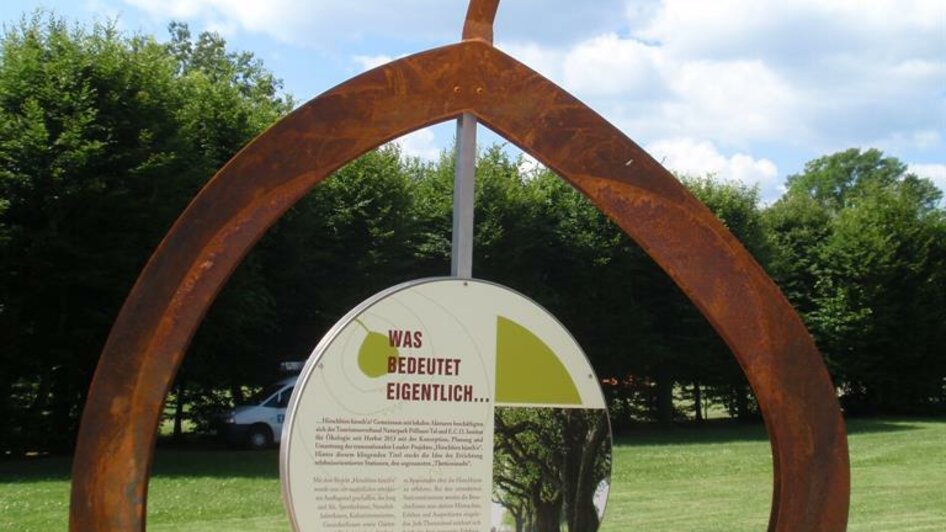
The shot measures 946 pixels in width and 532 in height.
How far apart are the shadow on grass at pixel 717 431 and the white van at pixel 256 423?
674 centimetres

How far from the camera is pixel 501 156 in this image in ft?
80.9

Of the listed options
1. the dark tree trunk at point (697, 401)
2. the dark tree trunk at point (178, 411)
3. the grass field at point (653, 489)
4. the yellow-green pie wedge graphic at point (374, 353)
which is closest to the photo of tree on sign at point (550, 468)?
the yellow-green pie wedge graphic at point (374, 353)

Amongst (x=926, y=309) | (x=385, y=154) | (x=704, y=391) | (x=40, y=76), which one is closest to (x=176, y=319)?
(x=40, y=76)

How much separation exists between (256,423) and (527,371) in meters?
16.0

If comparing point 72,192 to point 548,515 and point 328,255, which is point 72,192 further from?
point 548,515

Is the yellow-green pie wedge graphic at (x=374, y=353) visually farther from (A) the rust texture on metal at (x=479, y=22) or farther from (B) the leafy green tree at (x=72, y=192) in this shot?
(B) the leafy green tree at (x=72, y=192)

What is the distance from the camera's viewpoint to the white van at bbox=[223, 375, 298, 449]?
67.3ft

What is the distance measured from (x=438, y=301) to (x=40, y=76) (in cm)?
1383

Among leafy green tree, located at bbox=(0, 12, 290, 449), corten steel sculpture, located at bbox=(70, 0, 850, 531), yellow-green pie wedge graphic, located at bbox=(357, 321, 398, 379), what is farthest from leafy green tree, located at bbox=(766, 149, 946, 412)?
yellow-green pie wedge graphic, located at bbox=(357, 321, 398, 379)

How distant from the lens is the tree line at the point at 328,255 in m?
17.0

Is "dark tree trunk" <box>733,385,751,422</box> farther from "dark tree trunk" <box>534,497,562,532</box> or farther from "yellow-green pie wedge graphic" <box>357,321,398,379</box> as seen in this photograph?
"yellow-green pie wedge graphic" <box>357,321,398,379</box>

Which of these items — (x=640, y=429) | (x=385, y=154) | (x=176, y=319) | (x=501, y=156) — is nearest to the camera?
(x=176, y=319)

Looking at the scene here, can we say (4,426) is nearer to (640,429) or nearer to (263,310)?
(263,310)

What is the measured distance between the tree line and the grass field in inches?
96.2
